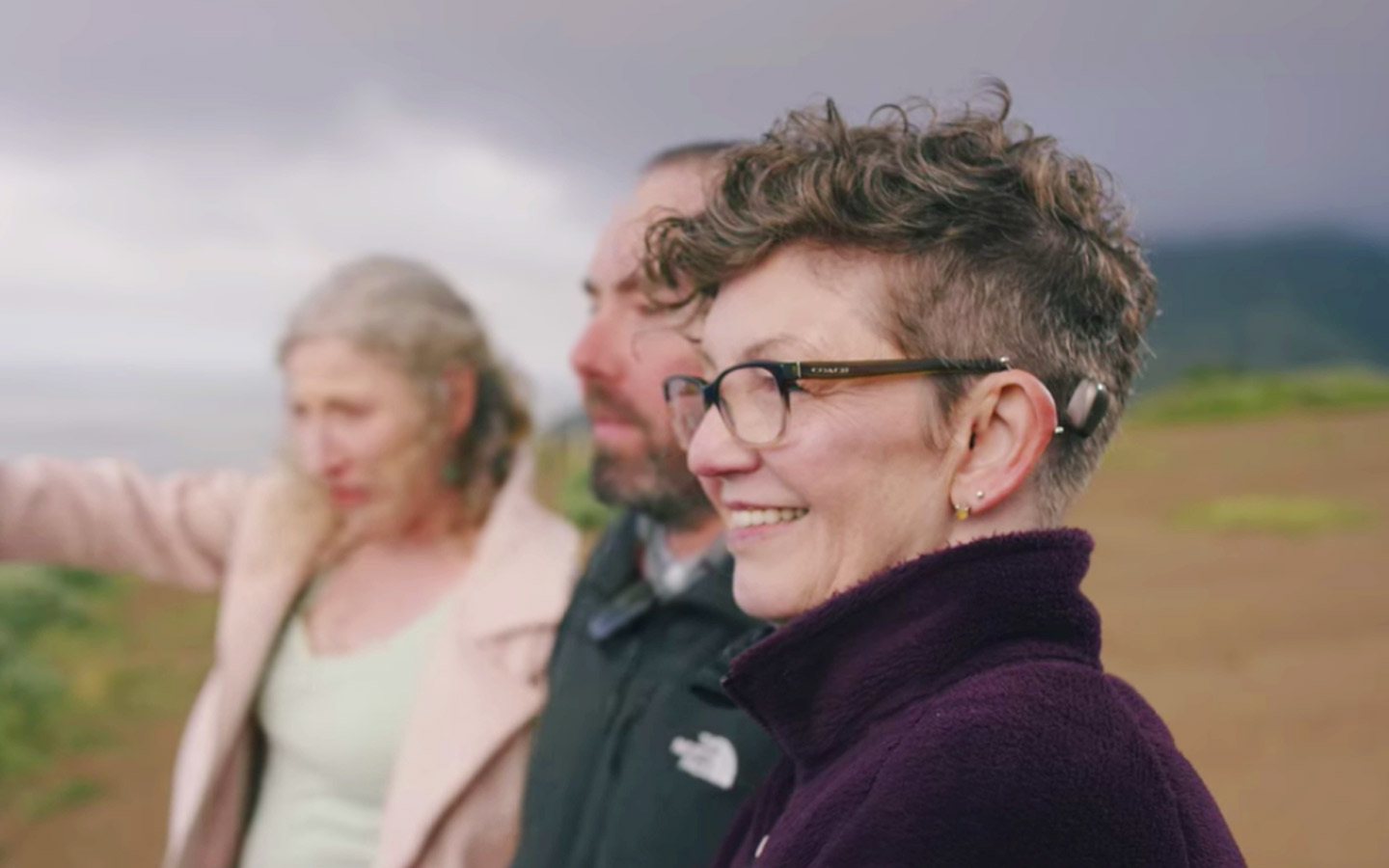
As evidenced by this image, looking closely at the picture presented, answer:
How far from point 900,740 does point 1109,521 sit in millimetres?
10340

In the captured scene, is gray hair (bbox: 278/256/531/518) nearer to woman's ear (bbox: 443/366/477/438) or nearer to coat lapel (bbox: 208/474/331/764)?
woman's ear (bbox: 443/366/477/438)

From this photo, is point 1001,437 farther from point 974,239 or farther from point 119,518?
point 119,518

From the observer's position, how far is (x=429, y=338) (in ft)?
7.52

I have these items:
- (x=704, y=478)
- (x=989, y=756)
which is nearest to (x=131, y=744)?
(x=704, y=478)

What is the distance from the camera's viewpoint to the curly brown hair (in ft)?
3.24

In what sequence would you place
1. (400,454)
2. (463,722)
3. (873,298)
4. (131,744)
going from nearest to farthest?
(873,298)
(463,722)
(400,454)
(131,744)

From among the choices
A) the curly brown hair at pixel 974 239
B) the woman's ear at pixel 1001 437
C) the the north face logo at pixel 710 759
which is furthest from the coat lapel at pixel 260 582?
the woman's ear at pixel 1001 437

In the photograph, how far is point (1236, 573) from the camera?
336 inches

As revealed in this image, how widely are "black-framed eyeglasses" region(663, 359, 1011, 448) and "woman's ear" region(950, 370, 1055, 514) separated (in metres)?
0.02

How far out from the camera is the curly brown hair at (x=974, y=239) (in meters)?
0.99

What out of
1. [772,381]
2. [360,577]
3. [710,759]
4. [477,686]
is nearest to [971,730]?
[772,381]

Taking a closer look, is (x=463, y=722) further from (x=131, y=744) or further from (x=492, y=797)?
(x=131, y=744)

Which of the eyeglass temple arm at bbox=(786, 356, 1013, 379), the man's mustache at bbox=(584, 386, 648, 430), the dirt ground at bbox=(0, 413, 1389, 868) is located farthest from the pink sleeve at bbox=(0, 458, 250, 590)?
the dirt ground at bbox=(0, 413, 1389, 868)

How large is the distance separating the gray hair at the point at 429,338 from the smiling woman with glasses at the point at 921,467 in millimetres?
1255
